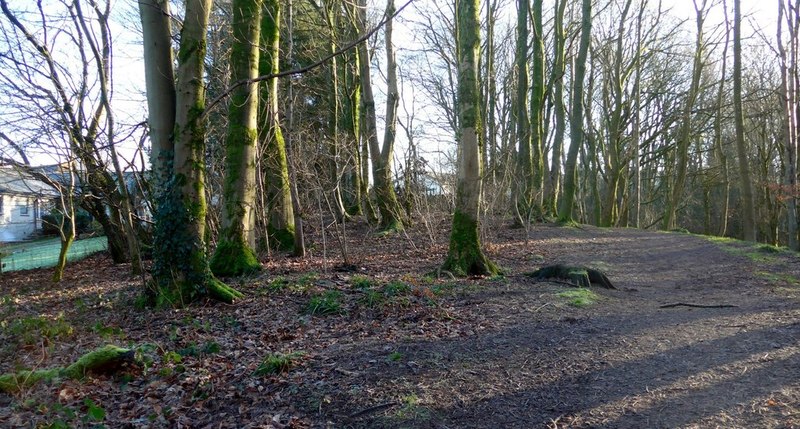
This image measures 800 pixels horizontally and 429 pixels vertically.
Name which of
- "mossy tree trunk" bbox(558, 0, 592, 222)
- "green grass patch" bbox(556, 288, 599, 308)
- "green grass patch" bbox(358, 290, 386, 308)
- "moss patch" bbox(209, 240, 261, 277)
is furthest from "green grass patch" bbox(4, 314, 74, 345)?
"mossy tree trunk" bbox(558, 0, 592, 222)

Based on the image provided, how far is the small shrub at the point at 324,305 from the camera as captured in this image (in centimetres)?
713

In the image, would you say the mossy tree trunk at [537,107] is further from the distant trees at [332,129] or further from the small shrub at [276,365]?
the small shrub at [276,365]

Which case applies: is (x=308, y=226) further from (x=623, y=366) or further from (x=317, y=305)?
(x=623, y=366)

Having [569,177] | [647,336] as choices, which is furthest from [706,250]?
[647,336]

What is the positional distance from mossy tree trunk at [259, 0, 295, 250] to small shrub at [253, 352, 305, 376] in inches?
266

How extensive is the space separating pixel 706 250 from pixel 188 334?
43.6 ft

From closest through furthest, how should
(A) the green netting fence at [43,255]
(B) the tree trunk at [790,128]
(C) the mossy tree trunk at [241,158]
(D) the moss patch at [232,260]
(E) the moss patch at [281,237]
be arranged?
(C) the mossy tree trunk at [241,158]
(D) the moss patch at [232,260]
(E) the moss patch at [281,237]
(B) the tree trunk at [790,128]
(A) the green netting fence at [43,255]

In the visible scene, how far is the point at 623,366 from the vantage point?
196 inches

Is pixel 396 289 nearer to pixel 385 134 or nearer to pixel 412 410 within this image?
pixel 412 410

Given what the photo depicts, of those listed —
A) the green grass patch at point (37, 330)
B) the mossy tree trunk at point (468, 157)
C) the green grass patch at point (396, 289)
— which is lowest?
the green grass patch at point (37, 330)

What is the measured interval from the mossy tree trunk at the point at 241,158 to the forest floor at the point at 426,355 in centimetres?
70

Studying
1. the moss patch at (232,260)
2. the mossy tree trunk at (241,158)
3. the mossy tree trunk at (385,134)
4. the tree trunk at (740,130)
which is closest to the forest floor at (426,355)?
the moss patch at (232,260)

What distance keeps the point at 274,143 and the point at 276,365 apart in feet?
25.5

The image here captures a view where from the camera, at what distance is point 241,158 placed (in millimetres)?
9430
